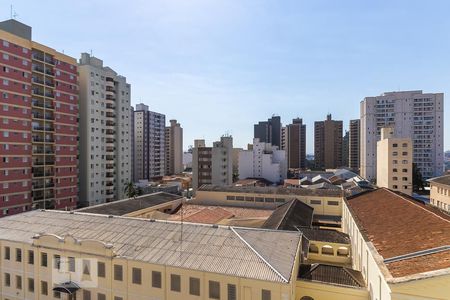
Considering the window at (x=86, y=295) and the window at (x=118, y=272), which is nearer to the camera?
the window at (x=118, y=272)

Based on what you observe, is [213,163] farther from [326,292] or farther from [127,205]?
[326,292]

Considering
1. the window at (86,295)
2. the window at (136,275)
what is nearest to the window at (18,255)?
the window at (86,295)

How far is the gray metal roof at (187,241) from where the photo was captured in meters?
23.1

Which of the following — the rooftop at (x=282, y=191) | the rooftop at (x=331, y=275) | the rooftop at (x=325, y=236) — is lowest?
the rooftop at (x=325, y=236)

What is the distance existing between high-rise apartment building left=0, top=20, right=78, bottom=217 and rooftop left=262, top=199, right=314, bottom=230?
52.9 m

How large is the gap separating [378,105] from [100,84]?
398 ft

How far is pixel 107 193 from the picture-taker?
274ft

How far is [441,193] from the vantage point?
63375 millimetres

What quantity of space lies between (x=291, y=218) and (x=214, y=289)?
25307 mm

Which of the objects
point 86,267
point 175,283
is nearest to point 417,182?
point 175,283

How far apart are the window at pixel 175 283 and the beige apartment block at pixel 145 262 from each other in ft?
0.27

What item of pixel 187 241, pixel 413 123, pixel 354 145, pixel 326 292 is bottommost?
pixel 326 292

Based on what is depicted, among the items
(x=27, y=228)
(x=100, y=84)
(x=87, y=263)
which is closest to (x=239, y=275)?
(x=87, y=263)

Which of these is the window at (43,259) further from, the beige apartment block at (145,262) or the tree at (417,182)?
the tree at (417,182)
